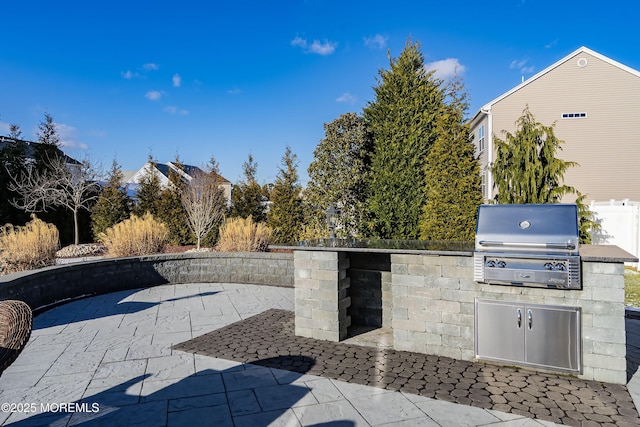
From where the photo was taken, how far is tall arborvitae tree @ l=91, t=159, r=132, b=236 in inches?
513

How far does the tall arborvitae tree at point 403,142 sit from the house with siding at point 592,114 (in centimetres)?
446

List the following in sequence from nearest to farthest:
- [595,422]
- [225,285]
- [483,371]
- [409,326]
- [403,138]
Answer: [595,422]
[483,371]
[409,326]
[225,285]
[403,138]

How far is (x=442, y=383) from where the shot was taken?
3039 millimetres

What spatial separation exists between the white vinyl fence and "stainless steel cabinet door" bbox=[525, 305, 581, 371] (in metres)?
8.36

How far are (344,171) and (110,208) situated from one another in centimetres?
945

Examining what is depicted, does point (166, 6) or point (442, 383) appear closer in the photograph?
point (442, 383)

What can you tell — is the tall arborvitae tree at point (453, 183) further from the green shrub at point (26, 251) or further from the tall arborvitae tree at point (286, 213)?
the green shrub at point (26, 251)

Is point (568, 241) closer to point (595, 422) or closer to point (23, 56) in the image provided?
point (595, 422)

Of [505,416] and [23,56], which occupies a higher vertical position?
[23,56]

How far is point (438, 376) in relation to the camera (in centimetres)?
318

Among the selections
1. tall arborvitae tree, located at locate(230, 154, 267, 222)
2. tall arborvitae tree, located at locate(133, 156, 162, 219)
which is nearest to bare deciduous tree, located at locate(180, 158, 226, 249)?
tall arborvitae tree, located at locate(230, 154, 267, 222)

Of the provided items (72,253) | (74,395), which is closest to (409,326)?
(74,395)

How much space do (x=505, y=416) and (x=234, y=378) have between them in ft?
7.29

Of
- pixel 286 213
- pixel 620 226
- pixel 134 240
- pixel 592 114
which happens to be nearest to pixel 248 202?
pixel 286 213
